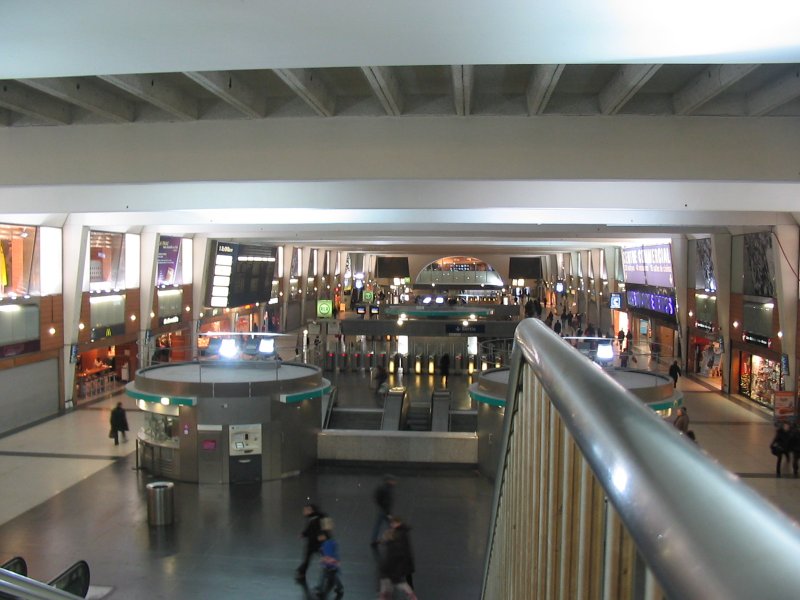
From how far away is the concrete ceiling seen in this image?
4.27 m

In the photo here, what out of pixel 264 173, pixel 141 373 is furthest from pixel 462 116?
pixel 141 373

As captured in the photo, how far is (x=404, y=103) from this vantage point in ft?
27.5

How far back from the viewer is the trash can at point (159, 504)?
1037 cm

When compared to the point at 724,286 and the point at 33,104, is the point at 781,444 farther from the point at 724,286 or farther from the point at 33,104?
the point at 33,104

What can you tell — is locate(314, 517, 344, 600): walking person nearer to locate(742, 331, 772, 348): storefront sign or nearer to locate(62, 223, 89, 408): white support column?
locate(62, 223, 89, 408): white support column

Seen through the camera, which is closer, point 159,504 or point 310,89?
point 310,89

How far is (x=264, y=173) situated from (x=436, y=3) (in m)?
5.17

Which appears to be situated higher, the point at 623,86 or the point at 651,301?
the point at 623,86

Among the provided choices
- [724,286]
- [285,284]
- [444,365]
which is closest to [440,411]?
[444,365]

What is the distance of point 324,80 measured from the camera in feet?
25.7

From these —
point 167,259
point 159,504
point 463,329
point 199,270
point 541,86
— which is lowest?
point 159,504

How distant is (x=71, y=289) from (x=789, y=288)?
66.2 ft

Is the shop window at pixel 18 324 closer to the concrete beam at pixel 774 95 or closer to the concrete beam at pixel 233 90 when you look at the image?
the concrete beam at pixel 233 90

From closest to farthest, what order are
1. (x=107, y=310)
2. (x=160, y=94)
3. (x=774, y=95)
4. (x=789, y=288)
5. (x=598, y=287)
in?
(x=774, y=95) → (x=160, y=94) → (x=789, y=288) → (x=107, y=310) → (x=598, y=287)
